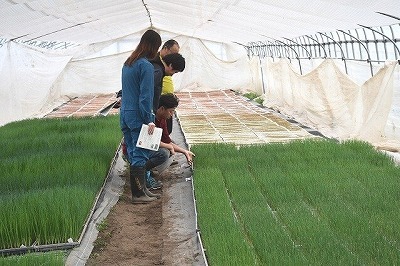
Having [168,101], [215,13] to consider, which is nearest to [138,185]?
[168,101]

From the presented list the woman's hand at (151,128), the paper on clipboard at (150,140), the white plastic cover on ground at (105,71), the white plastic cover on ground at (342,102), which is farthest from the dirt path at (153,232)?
the white plastic cover on ground at (105,71)

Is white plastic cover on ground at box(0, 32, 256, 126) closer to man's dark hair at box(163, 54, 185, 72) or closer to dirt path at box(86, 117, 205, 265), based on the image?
dirt path at box(86, 117, 205, 265)

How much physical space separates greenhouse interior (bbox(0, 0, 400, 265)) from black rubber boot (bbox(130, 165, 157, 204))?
0.34 feet

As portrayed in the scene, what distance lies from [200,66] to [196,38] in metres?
0.94

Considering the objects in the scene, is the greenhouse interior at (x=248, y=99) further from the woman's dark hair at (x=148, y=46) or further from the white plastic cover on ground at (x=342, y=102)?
the woman's dark hair at (x=148, y=46)

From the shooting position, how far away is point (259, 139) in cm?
793

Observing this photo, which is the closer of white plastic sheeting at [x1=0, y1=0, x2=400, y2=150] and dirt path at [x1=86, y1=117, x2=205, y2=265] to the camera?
dirt path at [x1=86, y1=117, x2=205, y2=265]

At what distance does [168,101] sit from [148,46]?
0.84m

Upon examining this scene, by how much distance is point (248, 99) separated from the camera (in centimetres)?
1551

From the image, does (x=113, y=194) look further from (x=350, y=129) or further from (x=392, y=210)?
(x=350, y=129)

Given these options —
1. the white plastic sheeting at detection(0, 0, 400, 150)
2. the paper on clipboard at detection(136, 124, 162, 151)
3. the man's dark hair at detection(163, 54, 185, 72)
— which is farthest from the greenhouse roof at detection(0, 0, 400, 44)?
the paper on clipboard at detection(136, 124, 162, 151)

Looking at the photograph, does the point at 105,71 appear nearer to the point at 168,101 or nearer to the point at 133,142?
the point at 168,101

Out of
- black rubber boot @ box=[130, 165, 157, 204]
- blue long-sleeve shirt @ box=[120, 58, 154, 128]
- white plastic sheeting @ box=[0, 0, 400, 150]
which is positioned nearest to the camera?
blue long-sleeve shirt @ box=[120, 58, 154, 128]

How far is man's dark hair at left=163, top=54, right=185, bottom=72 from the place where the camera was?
16.1 ft
